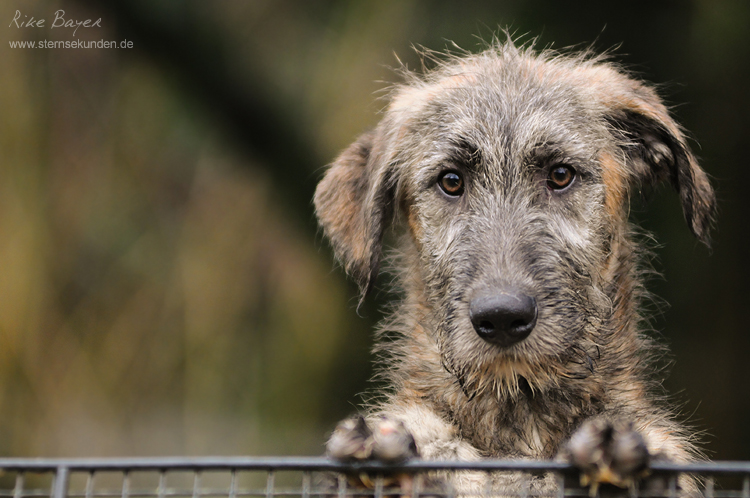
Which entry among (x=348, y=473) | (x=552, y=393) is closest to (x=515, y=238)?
(x=552, y=393)

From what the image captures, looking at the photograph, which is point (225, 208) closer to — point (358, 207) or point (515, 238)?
point (358, 207)

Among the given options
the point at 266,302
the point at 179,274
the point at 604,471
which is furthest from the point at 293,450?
the point at 604,471

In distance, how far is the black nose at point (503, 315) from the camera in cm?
251

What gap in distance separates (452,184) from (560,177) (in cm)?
50

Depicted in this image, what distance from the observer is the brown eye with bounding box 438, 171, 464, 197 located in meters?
3.25

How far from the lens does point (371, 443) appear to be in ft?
6.13

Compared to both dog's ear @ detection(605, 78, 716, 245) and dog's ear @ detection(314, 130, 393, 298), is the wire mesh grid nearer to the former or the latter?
dog's ear @ detection(314, 130, 393, 298)

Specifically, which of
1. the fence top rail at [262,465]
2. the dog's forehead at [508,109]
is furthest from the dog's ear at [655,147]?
the fence top rail at [262,465]

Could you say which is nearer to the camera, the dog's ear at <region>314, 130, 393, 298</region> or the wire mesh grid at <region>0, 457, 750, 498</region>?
the wire mesh grid at <region>0, 457, 750, 498</region>

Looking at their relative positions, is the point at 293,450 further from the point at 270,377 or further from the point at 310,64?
the point at 310,64

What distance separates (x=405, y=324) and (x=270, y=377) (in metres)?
2.12

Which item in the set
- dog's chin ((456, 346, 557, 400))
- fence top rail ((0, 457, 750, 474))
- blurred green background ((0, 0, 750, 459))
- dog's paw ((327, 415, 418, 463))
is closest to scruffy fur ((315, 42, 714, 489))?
dog's chin ((456, 346, 557, 400))

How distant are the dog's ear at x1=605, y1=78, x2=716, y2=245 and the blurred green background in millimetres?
1622

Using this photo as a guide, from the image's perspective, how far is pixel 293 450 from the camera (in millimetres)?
5359
